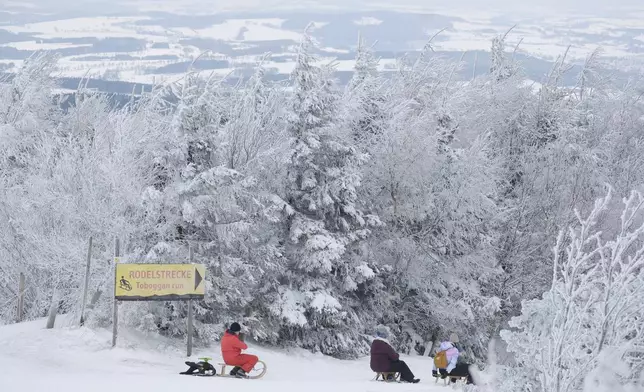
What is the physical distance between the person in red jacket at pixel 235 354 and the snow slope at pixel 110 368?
0.45 meters

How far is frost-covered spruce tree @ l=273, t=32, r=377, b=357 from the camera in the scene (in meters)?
23.5

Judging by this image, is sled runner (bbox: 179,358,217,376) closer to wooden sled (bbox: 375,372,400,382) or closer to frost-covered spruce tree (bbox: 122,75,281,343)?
wooden sled (bbox: 375,372,400,382)

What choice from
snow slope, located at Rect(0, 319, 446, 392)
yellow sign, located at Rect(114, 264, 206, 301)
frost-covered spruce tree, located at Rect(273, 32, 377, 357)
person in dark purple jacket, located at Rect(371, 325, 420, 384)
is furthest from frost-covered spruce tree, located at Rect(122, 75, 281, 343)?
person in dark purple jacket, located at Rect(371, 325, 420, 384)

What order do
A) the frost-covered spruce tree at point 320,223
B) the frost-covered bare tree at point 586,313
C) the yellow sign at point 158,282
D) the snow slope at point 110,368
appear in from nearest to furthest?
the frost-covered bare tree at point 586,313 < the snow slope at point 110,368 < the yellow sign at point 158,282 < the frost-covered spruce tree at point 320,223

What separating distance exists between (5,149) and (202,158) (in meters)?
13.8

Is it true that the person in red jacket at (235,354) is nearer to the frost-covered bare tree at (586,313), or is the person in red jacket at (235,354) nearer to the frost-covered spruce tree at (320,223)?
the frost-covered bare tree at (586,313)

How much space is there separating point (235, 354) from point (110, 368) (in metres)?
2.32

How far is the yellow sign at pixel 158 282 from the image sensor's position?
1655 cm

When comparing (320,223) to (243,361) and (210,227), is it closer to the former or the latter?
(210,227)

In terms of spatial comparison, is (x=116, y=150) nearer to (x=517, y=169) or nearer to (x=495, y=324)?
(x=495, y=324)

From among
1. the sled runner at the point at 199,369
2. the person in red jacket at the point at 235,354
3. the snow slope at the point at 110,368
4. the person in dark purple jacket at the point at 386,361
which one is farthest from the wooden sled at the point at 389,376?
the sled runner at the point at 199,369

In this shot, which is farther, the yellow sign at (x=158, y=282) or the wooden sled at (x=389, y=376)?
the yellow sign at (x=158, y=282)

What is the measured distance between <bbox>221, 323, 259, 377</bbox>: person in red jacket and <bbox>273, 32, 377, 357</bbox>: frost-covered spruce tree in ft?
26.1

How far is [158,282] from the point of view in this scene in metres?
16.8
